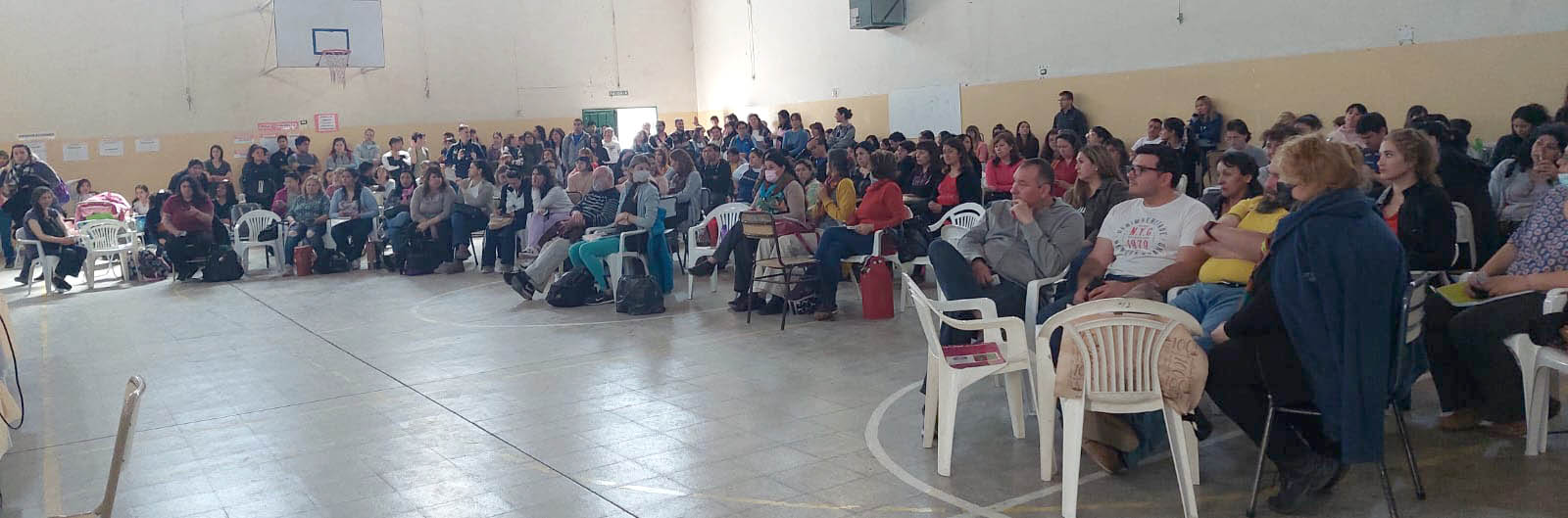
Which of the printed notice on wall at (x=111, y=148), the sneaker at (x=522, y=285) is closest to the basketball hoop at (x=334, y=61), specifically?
the printed notice on wall at (x=111, y=148)

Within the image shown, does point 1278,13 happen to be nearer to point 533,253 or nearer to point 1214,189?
point 1214,189

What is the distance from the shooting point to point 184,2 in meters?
17.2

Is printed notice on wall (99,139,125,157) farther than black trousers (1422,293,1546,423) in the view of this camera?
Yes

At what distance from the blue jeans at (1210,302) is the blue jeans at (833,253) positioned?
10.7 ft

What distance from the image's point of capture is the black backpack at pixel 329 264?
11.8 m

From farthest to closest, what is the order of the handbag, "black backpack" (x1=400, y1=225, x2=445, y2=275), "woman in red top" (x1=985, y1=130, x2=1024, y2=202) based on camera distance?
Result: "black backpack" (x1=400, y1=225, x2=445, y2=275), the handbag, "woman in red top" (x1=985, y1=130, x2=1024, y2=202)

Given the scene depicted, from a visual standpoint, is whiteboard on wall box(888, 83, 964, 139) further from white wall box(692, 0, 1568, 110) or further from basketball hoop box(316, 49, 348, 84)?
basketball hoop box(316, 49, 348, 84)

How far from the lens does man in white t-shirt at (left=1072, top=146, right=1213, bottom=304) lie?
4.49 metres

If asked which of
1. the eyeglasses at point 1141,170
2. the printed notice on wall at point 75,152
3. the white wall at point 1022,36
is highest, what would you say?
the white wall at point 1022,36

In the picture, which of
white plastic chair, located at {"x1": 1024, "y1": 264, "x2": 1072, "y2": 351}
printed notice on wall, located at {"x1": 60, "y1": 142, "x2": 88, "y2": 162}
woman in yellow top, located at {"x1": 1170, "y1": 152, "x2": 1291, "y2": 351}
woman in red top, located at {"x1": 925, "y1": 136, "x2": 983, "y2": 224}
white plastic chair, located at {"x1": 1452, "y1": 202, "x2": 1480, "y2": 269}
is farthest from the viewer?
printed notice on wall, located at {"x1": 60, "y1": 142, "x2": 88, "y2": 162}

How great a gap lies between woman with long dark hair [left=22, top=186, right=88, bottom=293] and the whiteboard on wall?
965cm

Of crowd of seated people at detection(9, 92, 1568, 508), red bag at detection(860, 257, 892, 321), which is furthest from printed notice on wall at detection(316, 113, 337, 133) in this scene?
red bag at detection(860, 257, 892, 321)

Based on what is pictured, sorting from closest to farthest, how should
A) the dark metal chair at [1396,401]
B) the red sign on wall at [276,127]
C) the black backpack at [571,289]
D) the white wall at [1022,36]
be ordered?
the dark metal chair at [1396,401] < the black backpack at [571,289] < the white wall at [1022,36] < the red sign on wall at [276,127]

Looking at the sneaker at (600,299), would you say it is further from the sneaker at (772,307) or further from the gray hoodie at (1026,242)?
the gray hoodie at (1026,242)
